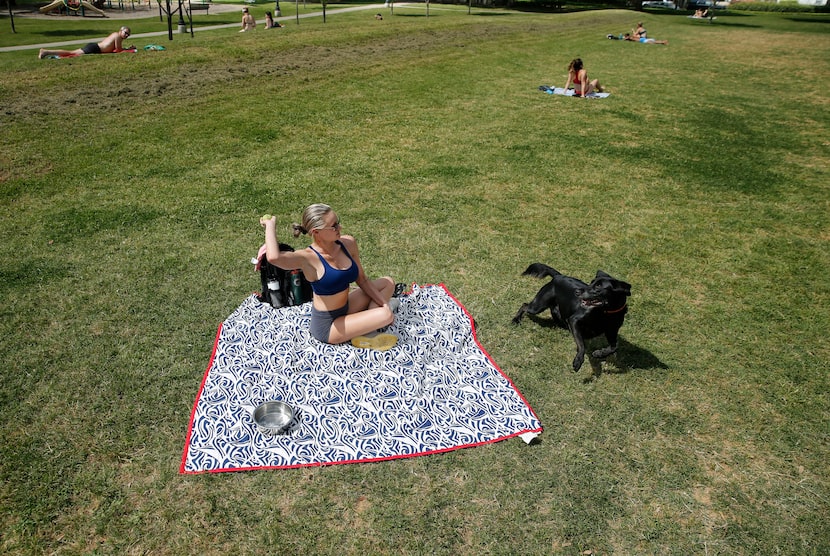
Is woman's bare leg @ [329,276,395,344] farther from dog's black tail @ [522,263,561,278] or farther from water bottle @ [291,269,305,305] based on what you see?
dog's black tail @ [522,263,561,278]

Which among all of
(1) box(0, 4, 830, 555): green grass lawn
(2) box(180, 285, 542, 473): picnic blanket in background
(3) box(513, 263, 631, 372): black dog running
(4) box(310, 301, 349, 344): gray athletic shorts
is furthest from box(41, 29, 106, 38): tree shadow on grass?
(3) box(513, 263, 631, 372): black dog running

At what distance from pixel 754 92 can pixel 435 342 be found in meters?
20.9

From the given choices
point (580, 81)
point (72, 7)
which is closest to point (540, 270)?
point (580, 81)

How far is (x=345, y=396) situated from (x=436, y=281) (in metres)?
2.82

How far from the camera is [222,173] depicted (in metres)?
11.6

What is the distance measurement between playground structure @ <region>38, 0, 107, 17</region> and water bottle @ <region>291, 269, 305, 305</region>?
3812 centimetres

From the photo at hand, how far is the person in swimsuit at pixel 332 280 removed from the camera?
5418mm

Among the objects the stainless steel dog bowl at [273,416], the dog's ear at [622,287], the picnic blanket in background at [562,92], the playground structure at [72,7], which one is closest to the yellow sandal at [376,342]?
the stainless steel dog bowl at [273,416]

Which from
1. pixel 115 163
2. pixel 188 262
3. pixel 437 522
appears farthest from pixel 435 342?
pixel 115 163

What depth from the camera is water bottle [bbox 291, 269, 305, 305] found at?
679cm

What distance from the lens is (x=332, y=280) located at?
5.71m

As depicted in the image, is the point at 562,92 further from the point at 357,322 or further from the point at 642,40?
the point at 642,40

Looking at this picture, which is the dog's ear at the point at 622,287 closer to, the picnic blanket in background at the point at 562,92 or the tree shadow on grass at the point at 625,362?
the tree shadow on grass at the point at 625,362

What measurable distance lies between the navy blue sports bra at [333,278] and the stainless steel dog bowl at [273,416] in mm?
1288
